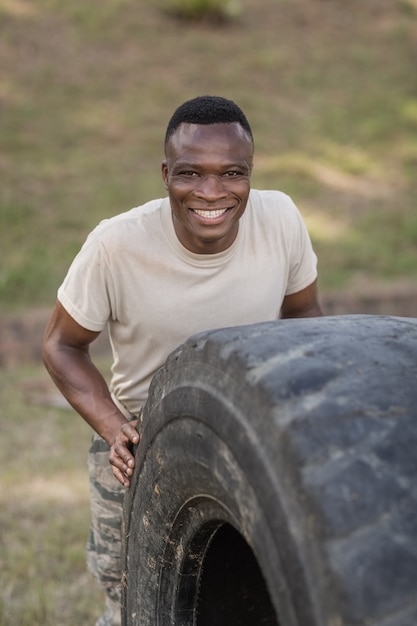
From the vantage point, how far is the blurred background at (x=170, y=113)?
10.3 meters

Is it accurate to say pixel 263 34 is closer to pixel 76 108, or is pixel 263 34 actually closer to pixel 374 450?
pixel 76 108

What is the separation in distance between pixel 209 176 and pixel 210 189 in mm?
40

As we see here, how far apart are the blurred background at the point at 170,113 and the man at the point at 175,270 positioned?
399 cm

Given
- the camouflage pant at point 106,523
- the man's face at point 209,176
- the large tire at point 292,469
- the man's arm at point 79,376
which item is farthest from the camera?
the camouflage pant at point 106,523

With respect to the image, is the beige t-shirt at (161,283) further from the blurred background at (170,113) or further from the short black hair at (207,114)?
the blurred background at (170,113)

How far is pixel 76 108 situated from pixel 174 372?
1133 centimetres

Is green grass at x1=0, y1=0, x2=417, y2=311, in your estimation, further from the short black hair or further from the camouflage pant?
the short black hair

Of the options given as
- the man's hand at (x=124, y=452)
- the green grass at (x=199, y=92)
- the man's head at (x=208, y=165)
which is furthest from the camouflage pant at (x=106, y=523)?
the green grass at (x=199, y=92)

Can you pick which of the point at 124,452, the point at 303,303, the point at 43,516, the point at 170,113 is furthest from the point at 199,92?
the point at 124,452

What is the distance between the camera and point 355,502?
5.57ft

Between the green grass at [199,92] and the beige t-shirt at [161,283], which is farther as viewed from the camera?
the green grass at [199,92]

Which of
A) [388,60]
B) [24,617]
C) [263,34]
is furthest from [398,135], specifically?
[24,617]

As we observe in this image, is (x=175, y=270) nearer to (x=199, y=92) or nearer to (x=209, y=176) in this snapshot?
(x=209, y=176)

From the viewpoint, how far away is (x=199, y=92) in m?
13.8
